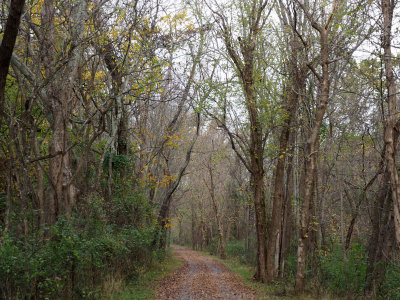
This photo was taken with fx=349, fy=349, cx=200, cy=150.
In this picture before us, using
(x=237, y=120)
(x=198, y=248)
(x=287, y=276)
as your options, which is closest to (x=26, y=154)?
(x=237, y=120)

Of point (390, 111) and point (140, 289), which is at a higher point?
point (390, 111)

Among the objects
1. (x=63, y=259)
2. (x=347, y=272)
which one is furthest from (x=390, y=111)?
(x=63, y=259)

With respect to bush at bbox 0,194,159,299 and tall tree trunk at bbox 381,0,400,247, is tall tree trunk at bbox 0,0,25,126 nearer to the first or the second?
bush at bbox 0,194,159,299

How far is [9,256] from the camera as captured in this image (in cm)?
518

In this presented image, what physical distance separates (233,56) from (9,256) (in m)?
10.6

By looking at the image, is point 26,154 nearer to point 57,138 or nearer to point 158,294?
point 57,138

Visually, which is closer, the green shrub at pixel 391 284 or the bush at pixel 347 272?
the green shrub at pixel 391 284

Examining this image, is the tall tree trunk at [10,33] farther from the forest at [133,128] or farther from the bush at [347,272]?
the bush at [347,272]

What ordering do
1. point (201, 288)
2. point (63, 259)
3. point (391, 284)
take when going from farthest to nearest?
point (201, 288) → point (391, 284) → point (63, 259)

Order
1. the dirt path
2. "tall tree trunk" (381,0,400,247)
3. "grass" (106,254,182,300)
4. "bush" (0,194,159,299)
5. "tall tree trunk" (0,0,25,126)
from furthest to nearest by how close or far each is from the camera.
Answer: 1. the dirt path
2. "grass" (106,254,182,300)
3. "tall tree trunk" (381,0,400,247)
4. "bush" (0,194,159,299)
5. "tall tree trunk" (0,0,25,126)

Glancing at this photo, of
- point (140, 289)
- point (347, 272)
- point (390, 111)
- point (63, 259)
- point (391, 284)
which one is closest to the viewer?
point (63, 259)

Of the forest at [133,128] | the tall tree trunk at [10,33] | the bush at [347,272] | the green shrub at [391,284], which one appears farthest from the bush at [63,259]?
the green shrub at [391,284]

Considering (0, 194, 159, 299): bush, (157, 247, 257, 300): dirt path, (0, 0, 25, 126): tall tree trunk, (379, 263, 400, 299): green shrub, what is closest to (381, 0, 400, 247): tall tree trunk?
(379, 263, 400, 299): green shrub

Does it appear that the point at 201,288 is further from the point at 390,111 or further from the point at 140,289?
the point at 390,111
